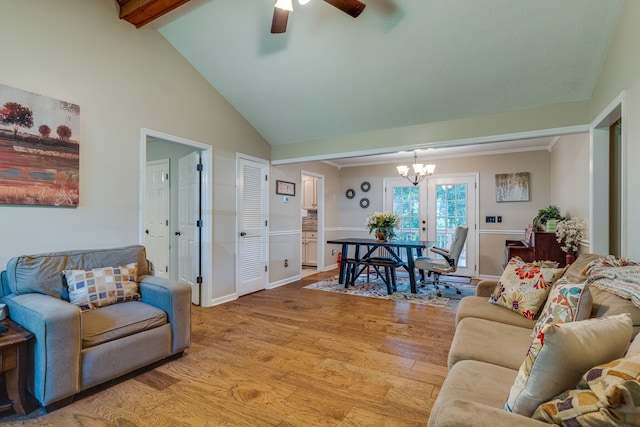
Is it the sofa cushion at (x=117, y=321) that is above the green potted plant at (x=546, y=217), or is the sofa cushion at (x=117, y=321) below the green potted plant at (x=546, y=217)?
below

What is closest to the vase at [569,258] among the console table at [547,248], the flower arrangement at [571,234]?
the flower arrangement at [571,234]

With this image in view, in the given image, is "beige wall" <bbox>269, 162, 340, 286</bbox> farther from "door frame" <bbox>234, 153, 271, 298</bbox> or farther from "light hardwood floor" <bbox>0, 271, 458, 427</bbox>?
"light hardwood floor" <bbox>0, 271, 458, 427</bbox>

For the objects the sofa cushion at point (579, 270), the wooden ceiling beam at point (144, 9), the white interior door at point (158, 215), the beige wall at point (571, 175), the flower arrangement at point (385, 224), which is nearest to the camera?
the sofa cushion at point (579, 270)

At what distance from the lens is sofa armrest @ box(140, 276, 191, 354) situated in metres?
2.40

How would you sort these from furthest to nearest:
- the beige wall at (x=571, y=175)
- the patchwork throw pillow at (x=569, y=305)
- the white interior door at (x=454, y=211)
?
the white interior door at (x=454, y=211) → the beige wall at (x=571, y=175) → the patchwork throw pillow at (x=569, y=305)

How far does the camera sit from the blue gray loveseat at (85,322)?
176 cm

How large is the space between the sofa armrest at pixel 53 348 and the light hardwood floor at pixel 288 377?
147mm

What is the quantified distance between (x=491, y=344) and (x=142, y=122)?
3456 mm

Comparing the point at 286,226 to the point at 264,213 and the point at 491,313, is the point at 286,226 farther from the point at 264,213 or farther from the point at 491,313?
the point at 491,313

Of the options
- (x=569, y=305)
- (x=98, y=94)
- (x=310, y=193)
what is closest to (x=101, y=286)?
(x=98, y=94)

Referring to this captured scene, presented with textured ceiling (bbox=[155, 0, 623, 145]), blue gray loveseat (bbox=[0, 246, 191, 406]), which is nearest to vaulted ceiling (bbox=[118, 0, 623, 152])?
textured ceiling (bbox=[155, 0, 623, 145])

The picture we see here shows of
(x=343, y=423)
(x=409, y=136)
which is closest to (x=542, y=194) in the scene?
(x=409, y=136)

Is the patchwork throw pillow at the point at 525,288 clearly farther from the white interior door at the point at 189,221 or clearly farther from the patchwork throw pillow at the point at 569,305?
the white interior door at the point at 189,221

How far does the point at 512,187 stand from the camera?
5363mm
